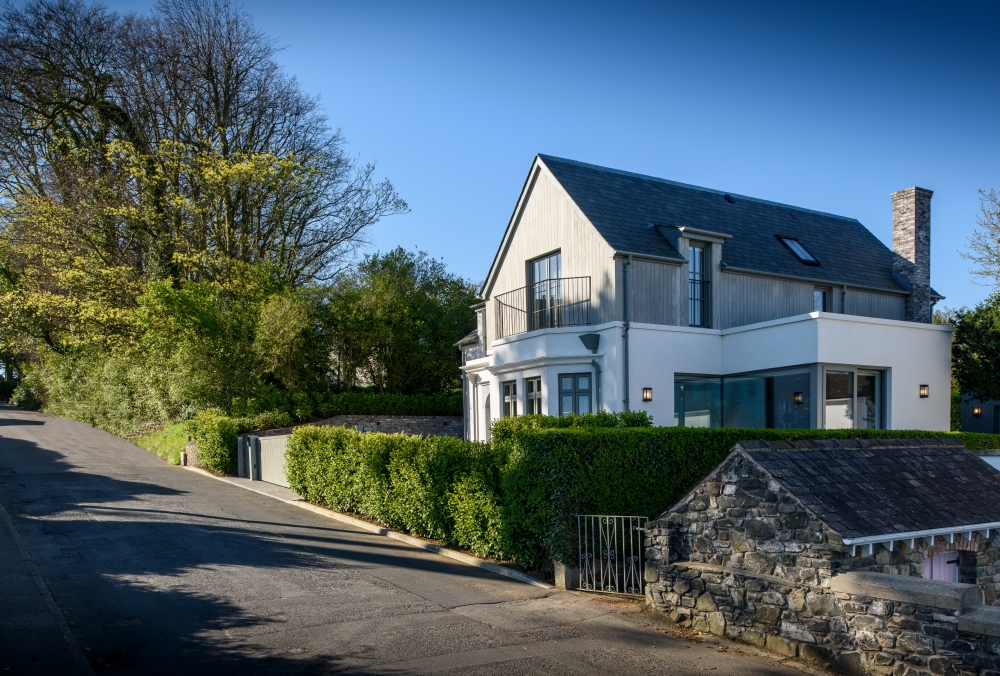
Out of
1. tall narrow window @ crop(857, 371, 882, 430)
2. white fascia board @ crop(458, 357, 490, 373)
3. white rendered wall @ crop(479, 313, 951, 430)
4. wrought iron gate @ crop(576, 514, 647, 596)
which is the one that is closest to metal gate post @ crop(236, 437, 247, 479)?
white fascia board @ crop(458, 357, 490, 373)

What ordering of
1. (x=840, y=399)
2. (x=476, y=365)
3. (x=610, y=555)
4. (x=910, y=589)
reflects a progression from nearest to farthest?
(x=910, y=589)
(x=610, y=555)
(x=840, y=399)
(x=476, y=365)

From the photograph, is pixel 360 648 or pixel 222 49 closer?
pixel 360 648

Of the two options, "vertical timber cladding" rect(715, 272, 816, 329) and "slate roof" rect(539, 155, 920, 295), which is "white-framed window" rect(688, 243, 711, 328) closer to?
"vertical timber cladding" rect(715, 272, 816, 329)

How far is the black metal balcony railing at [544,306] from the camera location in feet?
64.1

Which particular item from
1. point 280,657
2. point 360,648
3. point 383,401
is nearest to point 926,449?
point 360,648

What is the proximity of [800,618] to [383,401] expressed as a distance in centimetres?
2320

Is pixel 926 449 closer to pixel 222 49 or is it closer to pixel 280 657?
pixel 280 657

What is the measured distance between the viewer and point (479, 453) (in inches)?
497

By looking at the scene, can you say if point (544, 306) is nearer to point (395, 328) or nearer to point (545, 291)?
point (545, 291)

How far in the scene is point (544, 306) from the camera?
2089 centimetres

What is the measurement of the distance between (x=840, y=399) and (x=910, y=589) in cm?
1125

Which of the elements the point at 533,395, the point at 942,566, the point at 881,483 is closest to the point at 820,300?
the point at 533,395

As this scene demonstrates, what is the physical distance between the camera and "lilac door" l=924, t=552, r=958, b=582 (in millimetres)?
10125

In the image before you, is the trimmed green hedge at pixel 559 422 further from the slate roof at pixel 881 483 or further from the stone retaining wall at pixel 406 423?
the stone retaining wall at pixel 406 423
